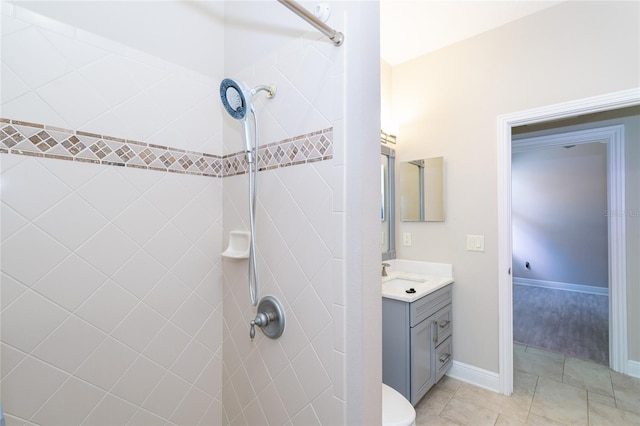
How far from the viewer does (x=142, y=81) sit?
1.18 m

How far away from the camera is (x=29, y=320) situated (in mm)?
934

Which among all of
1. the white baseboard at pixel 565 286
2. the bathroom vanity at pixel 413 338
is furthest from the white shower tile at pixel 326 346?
the white baseboard at pixel 565 286

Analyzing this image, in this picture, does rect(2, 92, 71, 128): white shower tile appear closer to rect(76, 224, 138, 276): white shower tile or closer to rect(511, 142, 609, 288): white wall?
rect(76, 224, 138, 276): white shower tile

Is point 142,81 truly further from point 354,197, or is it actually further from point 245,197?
point 354,197

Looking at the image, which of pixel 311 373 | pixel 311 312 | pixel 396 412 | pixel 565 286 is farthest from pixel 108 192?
pixel 565 286

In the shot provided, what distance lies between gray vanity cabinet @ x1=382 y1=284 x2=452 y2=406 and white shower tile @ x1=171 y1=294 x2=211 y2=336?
42.4 inches

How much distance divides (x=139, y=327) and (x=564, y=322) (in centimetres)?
444

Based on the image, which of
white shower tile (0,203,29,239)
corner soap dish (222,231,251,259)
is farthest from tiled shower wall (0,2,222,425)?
corner soap dish (222,231,251,259)

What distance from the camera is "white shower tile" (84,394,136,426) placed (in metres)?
1.06

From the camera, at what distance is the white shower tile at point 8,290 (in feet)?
2.93

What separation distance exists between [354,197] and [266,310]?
1.98 ft

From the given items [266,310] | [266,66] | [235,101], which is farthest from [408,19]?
[266,310]

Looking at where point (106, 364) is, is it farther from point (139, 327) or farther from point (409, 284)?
point (409, 284)

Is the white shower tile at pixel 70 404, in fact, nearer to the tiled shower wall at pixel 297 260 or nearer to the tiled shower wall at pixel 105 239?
the tiled shower wall at pixel 105 239
